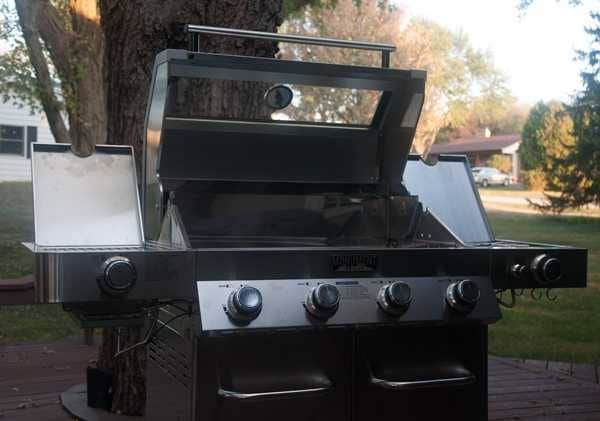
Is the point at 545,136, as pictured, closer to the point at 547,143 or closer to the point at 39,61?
the point at 547,143

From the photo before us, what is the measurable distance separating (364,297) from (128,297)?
664mm

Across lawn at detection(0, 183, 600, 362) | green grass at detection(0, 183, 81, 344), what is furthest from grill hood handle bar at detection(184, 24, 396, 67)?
lawn at detection(0, 183, 600, 362)

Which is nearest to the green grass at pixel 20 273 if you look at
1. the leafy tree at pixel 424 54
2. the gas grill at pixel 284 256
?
the gas grill at pixel 284 256

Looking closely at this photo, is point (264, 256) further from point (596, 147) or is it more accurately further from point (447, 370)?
point (596, 147)

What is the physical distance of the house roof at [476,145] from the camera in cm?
3797

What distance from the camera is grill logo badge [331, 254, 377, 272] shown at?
92.2 inches

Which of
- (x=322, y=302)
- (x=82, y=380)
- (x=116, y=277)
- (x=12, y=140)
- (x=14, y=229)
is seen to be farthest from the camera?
(x=12, y=140)

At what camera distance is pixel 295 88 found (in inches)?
120

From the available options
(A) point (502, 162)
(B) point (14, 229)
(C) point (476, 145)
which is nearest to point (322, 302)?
(B) point (14, 229)

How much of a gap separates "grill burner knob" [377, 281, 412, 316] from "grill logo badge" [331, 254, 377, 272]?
0.28 ft

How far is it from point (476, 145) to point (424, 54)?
46.0 ft

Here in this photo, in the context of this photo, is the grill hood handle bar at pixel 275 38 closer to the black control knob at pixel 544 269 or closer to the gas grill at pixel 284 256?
the gas grill at pixel 284 256

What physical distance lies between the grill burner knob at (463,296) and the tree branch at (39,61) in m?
8.39

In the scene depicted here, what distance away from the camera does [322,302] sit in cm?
224
